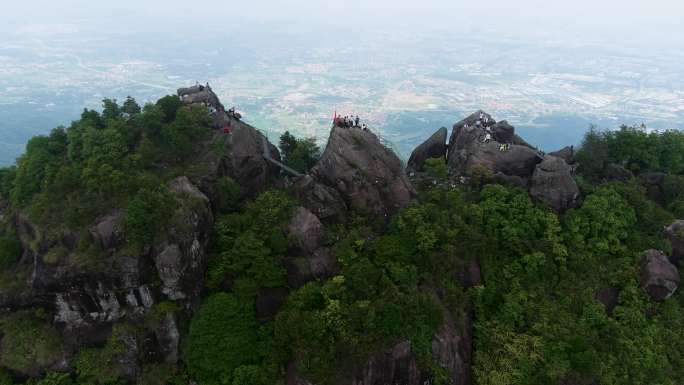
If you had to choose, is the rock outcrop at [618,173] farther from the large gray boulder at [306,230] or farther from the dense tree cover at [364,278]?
the large gray boulder at [306,230]

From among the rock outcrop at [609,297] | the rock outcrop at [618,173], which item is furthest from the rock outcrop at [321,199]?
the rock outcrop at [618,173]

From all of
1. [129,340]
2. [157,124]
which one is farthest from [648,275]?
[157,124]

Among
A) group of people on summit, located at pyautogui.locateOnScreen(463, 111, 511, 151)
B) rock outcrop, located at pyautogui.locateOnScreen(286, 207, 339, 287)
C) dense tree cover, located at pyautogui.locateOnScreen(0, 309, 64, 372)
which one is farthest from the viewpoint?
group of people on summit, located at pyautogui.locateOnScreen(463, 111, 511, 151)

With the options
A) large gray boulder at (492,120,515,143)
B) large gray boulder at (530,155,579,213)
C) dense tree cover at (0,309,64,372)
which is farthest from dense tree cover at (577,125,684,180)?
dense tree cover at (0,309,64,372)

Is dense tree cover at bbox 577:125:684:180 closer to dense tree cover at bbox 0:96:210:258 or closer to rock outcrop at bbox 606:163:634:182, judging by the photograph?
rock outcrop at bbox 606:163:634:182

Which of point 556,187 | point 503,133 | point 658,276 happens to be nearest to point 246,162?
point 503,133

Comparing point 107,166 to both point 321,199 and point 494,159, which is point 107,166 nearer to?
point 321,199

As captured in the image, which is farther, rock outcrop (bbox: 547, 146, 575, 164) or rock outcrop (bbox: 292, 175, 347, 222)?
rock outcrop (bbox: 547, 146, 575, 164)

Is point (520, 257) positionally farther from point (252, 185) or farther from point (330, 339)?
point (252, 185)
